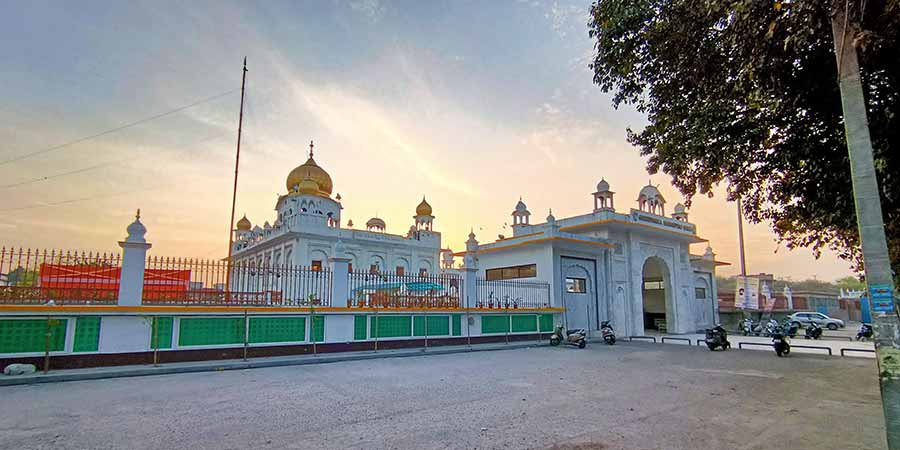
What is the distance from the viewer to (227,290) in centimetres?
1239

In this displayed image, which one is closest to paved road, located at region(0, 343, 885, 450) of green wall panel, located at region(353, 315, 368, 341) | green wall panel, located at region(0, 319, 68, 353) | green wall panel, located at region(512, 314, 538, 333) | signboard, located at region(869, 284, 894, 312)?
green wall panel, located at region(0, 319, 68, 353)


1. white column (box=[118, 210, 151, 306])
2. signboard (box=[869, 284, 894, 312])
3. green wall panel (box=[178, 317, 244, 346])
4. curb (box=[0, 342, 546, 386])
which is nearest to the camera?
signboard (box=[869, 284, 894, 312])

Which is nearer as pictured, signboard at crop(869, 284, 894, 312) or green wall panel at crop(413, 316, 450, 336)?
signboard at crop(869, 284, 894, 312)

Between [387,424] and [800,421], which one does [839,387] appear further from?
[387,424]

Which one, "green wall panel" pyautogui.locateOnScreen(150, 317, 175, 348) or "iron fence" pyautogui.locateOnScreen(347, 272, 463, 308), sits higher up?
"iron fence" pyautogui.locateOnScreen(347, 272, 463, 308)

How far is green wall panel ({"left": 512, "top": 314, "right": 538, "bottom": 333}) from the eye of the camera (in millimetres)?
17875

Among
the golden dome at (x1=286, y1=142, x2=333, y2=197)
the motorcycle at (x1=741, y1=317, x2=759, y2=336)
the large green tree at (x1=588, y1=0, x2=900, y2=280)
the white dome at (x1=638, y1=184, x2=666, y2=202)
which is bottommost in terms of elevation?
the motorcycle at (x1=741, y1=317, x2=759, y2=336)

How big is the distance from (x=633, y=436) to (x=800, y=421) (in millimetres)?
2645

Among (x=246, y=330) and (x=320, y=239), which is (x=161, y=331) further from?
(x=320, y=239)

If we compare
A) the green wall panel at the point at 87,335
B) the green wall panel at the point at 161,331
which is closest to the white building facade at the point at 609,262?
the green wall panel at the point at 161,331

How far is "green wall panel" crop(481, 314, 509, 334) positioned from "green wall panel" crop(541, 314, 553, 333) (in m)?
2.07

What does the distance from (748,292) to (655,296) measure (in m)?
5.37

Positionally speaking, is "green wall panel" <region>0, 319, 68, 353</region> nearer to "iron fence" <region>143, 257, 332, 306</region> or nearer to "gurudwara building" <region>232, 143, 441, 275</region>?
"iron fence" <region>143, 257, 332, 306</region>

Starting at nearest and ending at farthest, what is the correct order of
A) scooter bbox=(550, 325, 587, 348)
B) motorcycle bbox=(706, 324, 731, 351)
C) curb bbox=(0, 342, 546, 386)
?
1. curb bbox=(0, 342, 546, 386)
2. motorcycle bbox=(706, 324, 731, 351)
3. scooter bbox=(550, 325, 587, 348)
